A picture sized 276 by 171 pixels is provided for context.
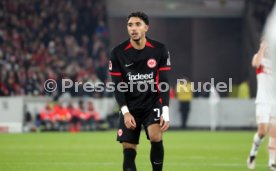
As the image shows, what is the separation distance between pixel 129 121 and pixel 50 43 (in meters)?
24.8

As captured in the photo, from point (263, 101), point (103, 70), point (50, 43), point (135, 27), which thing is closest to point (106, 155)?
point (263, 101)

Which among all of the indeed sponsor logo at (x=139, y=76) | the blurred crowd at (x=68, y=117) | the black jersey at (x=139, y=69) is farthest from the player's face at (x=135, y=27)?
the blurred crowd at (x=68, y=117)

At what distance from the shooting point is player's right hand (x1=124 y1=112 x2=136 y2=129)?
29.2 ft

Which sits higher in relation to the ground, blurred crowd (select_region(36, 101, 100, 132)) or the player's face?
the player's face

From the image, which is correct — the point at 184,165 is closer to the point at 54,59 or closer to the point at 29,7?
the point at 54,59

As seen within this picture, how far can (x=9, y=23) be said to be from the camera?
3353cm

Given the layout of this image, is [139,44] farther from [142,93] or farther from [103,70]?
[103,70]

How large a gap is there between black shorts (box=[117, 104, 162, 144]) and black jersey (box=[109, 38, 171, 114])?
7 cm

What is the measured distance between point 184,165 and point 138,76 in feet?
15.3

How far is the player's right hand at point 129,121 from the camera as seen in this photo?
A: 8.90 meters

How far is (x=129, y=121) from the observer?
889cm

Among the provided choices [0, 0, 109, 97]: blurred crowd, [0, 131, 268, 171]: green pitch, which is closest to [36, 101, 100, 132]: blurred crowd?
[0, 0, 109, 97]: blurred crowd

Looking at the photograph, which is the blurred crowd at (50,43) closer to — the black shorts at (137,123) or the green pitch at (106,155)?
the green pitch at (106,155)

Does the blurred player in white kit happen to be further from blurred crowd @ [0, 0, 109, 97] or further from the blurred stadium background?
blurred crowd @ [0, 0, 109, 97]
